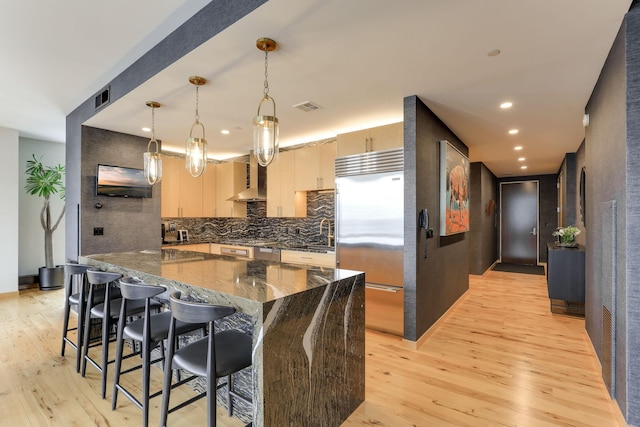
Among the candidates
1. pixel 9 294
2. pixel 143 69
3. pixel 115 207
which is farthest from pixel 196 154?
pixel 9 294

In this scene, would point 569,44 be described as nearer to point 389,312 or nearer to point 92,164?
point 389,312

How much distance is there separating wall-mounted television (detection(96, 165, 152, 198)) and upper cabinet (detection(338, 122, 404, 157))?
9.59 ft

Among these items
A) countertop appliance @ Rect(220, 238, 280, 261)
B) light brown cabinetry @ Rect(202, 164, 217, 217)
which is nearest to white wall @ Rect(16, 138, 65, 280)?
light brown cabinetry @ Rect(202, 164, 217, 217)

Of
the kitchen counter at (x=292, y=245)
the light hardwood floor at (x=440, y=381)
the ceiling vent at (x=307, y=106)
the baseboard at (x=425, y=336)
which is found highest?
the ceiling vent at (x=307, y=106)

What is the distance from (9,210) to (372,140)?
589 centimetres

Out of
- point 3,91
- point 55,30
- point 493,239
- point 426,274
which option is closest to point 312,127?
point 426,274

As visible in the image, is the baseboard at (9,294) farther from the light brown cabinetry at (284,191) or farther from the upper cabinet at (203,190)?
the light brown cabinetry at (284,191)

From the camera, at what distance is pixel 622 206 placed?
2.05 metres

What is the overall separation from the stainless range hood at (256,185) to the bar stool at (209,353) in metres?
3.73

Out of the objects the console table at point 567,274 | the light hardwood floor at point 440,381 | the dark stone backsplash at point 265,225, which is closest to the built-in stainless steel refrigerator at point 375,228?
the light hardwood floor at point 440,381

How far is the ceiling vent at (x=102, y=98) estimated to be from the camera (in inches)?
135

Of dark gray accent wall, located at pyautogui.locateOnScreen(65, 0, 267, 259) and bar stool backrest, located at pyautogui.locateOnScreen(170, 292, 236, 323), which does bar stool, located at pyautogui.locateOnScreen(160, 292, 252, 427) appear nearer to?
bar stool backrest, located at pyautogui.locateOnScreen(170, 292, 236, 323)

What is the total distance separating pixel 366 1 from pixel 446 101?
1.88m

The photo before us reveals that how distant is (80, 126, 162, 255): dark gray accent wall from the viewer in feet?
13.9
